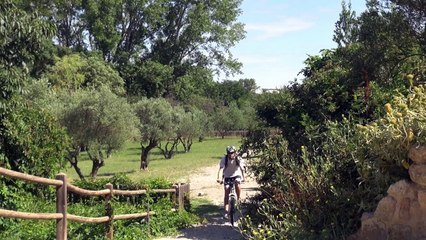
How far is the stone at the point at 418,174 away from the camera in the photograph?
6.32m

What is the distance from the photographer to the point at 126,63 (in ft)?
185

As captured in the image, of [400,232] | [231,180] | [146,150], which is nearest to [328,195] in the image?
[400,232]

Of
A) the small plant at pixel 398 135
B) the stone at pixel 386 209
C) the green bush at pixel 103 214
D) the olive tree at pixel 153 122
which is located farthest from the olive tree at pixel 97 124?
the stone at pixel 386 209

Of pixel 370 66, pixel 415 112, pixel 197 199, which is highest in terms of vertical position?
pixel 370 66

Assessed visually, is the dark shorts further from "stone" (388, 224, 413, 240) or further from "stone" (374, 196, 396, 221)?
"stone" (388, 224, 413, 240)

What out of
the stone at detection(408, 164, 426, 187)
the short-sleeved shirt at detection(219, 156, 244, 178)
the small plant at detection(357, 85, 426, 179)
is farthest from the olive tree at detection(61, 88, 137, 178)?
the stone at detection(408, 164, 426, 187)

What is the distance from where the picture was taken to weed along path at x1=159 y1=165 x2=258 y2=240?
11852mm

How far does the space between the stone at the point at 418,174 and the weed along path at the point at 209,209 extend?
520 cm

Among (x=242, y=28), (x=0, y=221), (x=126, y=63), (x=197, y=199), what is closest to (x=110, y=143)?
(x=197, y=199)

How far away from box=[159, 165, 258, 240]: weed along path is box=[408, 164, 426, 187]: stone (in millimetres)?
5204

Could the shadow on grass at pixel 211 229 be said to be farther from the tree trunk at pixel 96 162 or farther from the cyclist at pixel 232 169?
the tree trunk at pixel 96 162

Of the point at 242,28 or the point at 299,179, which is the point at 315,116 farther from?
the point at 242,28

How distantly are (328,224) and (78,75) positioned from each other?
39.1 m

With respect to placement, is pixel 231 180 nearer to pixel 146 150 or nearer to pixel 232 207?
pixel 232 207
